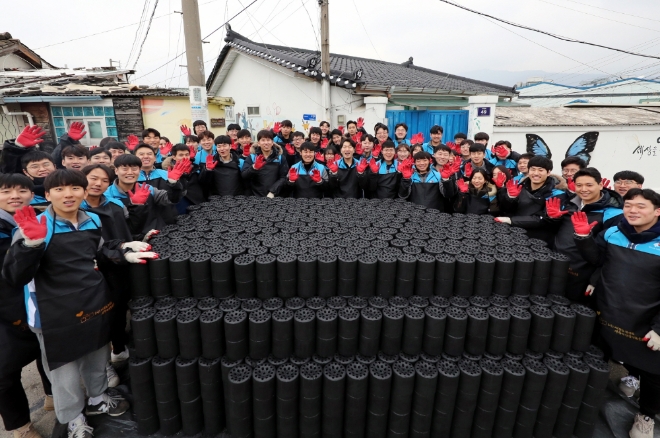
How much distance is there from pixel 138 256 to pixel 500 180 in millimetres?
4195

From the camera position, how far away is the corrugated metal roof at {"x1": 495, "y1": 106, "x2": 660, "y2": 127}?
930 centimetres

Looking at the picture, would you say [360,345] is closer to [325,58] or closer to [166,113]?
[325,58]

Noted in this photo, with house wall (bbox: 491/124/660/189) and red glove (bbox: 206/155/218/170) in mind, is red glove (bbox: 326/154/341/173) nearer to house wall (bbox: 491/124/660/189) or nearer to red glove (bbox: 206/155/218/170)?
red glove (bbox: 206/155/218/170)

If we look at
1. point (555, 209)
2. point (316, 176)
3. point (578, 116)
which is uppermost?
point (578, 116)

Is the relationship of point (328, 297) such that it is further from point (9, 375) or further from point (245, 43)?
point (245, 43)

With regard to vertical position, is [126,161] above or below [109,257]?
above

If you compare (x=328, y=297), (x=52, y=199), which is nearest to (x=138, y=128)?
(x=52, y=199)

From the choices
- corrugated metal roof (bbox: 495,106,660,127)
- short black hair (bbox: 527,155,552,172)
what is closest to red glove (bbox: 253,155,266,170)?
short black hair (bbox: 527,155,552,172)

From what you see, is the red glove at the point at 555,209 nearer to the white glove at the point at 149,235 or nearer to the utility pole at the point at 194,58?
the white glove at the point at 149,235

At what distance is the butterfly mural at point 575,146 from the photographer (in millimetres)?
9188

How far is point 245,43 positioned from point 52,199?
14.3 metres

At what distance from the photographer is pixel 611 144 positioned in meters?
9.44

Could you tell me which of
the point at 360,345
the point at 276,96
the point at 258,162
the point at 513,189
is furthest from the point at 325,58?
the point at 360,345

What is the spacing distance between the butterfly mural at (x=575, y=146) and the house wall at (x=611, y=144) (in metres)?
0.09
